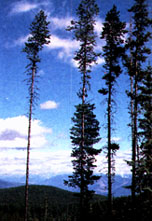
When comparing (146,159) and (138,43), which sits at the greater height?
(138,43)

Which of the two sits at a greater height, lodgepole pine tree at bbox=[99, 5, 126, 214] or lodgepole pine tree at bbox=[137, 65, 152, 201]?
lodgepole pine tree at bbox=[99, 5, 126, 214]

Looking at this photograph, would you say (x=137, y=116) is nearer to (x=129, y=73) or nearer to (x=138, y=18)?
(x=129, y=73)

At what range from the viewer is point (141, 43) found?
60.4 ft

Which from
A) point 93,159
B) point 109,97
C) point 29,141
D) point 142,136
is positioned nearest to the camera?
point 142,136

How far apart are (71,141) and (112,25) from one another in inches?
548

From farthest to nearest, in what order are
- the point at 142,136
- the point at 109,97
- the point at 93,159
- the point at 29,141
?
the point at 93,159 < the point at 29,141 < the point at 109,97 < the point at 142,136

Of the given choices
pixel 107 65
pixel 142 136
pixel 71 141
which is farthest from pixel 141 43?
pixel 71 141

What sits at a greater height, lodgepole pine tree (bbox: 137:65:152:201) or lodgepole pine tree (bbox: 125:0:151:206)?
lodgepole pine tree (bbox: 125:0:151:206)

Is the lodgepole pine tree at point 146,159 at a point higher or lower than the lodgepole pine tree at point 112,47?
lower

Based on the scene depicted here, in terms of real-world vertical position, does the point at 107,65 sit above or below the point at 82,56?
below

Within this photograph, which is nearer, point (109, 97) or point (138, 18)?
point (138, 18)

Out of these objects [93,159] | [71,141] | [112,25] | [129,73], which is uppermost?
[112,25]

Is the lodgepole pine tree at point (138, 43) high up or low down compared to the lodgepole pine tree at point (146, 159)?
up

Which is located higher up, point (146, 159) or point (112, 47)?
point (112, 47)
